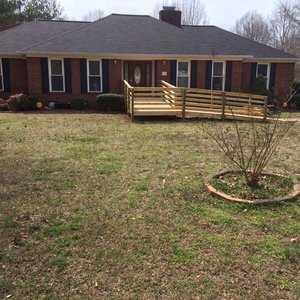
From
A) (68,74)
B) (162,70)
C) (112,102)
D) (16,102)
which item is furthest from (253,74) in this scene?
(16,102)

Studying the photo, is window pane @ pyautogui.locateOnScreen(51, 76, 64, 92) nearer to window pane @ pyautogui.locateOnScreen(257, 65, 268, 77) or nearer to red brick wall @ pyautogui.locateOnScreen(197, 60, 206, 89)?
red brick wall @ pyautogui.locateOnScreen(197, 60, 206, 89)

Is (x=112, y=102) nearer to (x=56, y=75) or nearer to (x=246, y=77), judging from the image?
(x=56, y=75)

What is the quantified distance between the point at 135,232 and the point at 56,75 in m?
15.2

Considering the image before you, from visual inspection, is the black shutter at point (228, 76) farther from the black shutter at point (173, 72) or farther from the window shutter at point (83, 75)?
the window shutter at point (83, 75)

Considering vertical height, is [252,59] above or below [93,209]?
above

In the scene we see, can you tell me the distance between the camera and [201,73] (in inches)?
770

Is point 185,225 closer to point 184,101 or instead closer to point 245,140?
point 245,140

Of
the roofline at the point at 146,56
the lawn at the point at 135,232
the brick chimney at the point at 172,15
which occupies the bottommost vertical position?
the lawn at the point at 135,232

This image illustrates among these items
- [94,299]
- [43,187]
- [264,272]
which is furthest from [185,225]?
[43,187]

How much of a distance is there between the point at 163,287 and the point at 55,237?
5.04 feet

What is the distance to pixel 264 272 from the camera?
13.0 feet

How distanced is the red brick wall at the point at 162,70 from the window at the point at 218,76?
2.15 meters

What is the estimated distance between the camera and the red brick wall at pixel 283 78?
20531 millimetres

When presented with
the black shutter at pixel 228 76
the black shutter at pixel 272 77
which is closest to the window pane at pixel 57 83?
the black shutter at pixel 228 76
